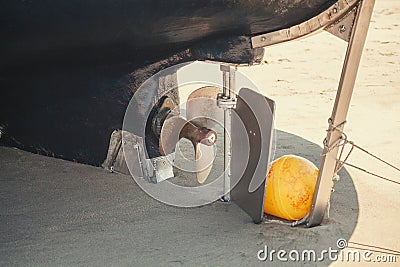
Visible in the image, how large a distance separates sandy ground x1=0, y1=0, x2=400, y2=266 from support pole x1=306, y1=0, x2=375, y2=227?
0.41ft

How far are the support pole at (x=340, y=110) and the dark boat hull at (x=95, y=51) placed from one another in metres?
0.13

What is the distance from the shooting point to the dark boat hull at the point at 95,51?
1949 millimetres

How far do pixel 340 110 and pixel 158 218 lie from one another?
0.78 m

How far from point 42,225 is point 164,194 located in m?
0.50

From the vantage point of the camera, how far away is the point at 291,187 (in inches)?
89.4

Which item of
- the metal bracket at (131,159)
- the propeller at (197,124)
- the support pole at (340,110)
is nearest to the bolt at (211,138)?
the propeller at (197,124)

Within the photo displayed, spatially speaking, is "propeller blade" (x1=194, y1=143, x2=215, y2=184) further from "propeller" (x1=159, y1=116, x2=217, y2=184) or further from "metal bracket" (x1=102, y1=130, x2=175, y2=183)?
"metal bracket" (x1=102, y1=130, x2=175, y2=183)

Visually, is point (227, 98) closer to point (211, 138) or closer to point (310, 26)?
point (211, 138)

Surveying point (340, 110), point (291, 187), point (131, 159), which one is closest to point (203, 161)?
point (131, 159)

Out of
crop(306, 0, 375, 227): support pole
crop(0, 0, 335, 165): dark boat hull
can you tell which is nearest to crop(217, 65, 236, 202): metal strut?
crop(0, 0, 335, 165): dark boat hull

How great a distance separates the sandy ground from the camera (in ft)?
7.08

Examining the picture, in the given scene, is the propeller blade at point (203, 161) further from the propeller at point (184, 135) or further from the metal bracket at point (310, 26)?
the metal bracket at point (310, 26)

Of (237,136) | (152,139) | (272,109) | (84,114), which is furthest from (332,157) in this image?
(84,114)

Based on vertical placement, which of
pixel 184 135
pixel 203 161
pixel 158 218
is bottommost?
pixel 158 218
